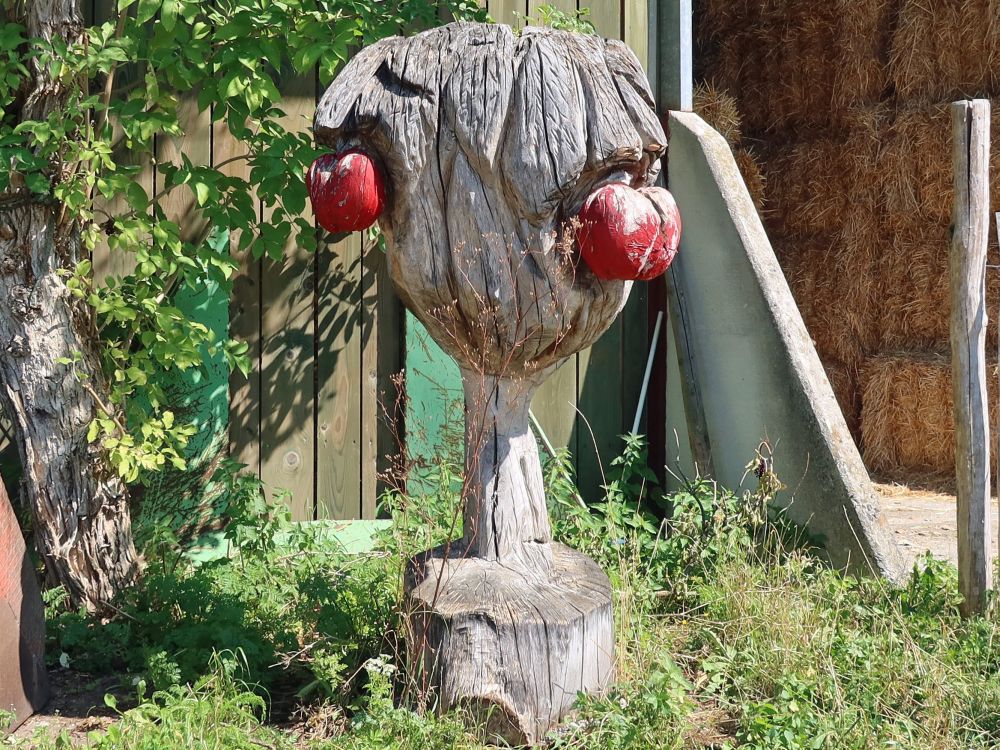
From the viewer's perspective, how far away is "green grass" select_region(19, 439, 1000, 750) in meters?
3.04

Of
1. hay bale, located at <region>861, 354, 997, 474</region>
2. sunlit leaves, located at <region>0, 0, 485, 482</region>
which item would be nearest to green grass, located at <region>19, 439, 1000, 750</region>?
sunlit leaves, located at <region>0, 0, 485, 482</region>

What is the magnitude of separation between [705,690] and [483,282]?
5.11 feet

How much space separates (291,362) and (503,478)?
1866 mm

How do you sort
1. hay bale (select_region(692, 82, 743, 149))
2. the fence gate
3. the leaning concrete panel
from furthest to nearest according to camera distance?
hay bale (select_region(692, 82, 743, 149)), the fence gate, the leaning concrete panel

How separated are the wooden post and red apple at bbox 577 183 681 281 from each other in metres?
1.61

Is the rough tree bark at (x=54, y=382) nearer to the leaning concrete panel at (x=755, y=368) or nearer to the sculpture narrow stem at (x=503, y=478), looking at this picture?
the sculpture narrow stem at (x=503, y=478)

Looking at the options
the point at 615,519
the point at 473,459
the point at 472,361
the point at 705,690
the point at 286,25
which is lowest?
the point at 705,690

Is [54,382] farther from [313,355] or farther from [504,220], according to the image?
[504,220]

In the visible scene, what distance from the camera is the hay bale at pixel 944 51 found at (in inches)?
261

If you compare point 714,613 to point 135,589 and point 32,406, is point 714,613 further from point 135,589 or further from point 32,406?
point 32,406

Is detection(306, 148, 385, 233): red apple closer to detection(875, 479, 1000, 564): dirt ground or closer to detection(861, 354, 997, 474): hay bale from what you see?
detection(875, 479, 1000, 564): dirt ground

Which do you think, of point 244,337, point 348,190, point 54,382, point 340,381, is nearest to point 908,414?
point 340,381

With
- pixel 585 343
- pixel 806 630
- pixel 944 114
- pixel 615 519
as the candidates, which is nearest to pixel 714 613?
pixel 806 630

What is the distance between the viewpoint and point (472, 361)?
312 cm
